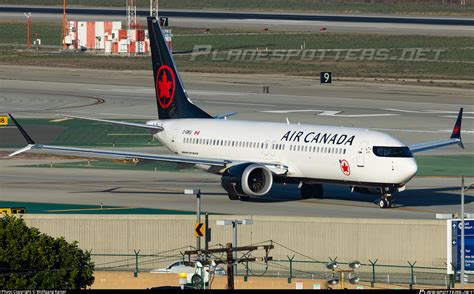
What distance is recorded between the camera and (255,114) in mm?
118250

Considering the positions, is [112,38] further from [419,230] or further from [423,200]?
[419,230]

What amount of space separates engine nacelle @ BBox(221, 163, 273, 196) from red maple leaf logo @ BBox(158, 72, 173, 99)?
11.0 metres

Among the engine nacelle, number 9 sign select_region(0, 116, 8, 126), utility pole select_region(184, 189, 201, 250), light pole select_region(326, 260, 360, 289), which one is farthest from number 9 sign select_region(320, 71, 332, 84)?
light pole select_region(326, 260, 360, 289)

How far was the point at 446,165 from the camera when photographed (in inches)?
3509

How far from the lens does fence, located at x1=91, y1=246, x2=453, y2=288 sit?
182 ft

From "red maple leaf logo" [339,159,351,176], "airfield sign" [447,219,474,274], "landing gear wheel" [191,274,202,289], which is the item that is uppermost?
"red maple leaf logo" [339,159,351,176]

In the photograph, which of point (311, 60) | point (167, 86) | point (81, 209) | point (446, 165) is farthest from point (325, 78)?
point (81, 209)

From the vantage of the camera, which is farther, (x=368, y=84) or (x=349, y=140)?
(x=368, y=84)

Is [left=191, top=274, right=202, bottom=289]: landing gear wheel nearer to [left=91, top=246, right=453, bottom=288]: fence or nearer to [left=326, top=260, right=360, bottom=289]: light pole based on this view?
[left=326, top=260, right=360, bottom=289]: light pole

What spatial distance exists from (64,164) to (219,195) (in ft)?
58.8

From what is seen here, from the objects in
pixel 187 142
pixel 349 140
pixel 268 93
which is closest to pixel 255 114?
pixel 268 93

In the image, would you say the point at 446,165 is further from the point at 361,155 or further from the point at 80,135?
the point at 80,135

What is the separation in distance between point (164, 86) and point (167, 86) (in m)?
0.32

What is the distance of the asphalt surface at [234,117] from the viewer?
73.9 m
